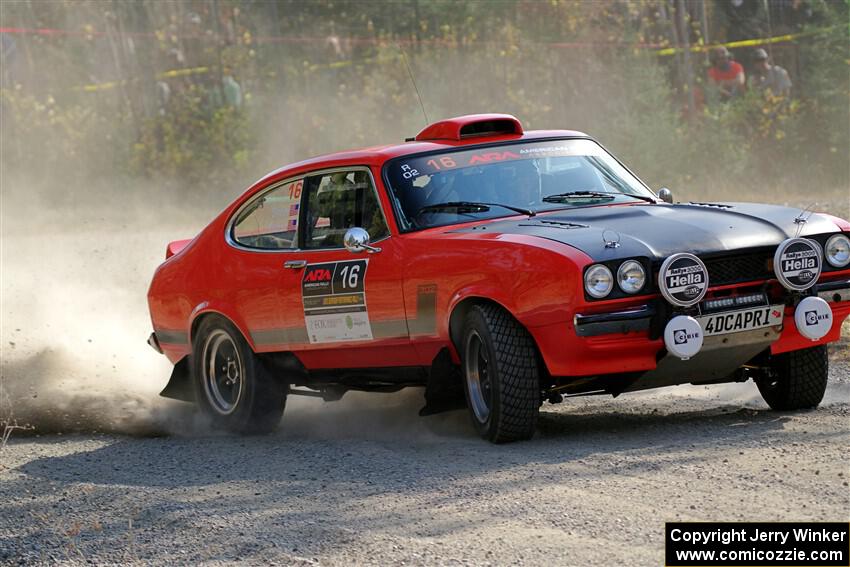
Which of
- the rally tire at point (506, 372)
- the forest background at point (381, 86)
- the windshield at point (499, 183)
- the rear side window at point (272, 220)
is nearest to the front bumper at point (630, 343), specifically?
the rally tire at point (506, 372)

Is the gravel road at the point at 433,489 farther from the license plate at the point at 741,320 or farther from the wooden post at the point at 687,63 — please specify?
the wooden post at the point at 687,63

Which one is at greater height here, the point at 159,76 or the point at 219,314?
the point at 159,76

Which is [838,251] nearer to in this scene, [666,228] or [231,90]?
[666,228]

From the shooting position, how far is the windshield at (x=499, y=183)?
7.56 m

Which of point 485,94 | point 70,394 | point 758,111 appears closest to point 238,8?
point 485,94

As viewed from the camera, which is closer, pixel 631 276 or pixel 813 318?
pixel 631 276

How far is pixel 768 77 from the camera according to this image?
27.7 metres

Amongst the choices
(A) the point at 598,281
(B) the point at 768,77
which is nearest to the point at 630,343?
(A) the point at 598,281

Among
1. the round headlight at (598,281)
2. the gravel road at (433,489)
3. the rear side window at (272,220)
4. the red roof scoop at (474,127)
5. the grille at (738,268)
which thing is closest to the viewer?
the gravel road at (433,489)


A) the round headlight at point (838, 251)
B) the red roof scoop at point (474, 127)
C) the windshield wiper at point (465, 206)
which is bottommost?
the round headlight at point (838, 251)

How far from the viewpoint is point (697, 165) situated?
88.4ft

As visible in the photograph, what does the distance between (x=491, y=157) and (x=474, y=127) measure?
46 cm

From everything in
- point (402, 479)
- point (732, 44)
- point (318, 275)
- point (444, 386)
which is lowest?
Result: point (402, 479)

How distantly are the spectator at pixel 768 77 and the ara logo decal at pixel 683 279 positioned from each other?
22353 millimetres
